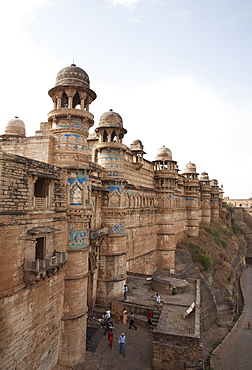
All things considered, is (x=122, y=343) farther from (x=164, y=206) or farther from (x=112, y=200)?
(x=164, y=206)

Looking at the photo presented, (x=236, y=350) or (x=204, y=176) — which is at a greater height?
(x=204, y=176)

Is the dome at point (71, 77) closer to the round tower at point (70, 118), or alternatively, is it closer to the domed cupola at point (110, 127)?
the round tower at point (70, 118)

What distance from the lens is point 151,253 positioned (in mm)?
25297

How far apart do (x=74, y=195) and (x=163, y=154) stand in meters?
16.4

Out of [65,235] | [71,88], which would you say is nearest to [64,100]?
[71,88]

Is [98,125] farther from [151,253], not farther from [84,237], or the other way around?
[151,253]

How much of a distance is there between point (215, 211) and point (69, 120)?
46.1 metres

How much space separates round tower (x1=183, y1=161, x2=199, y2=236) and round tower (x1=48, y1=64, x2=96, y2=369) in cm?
2841

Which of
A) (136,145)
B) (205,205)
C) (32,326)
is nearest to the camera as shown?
(32,326)

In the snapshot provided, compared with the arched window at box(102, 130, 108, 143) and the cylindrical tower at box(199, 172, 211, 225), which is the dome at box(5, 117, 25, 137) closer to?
the arched window at box(102, 130, 108, 143)

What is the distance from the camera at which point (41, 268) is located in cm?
898

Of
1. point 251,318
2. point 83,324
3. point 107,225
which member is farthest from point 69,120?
point 251,318

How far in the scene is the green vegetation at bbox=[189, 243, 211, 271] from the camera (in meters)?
31.3

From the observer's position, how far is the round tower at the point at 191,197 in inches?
1518
